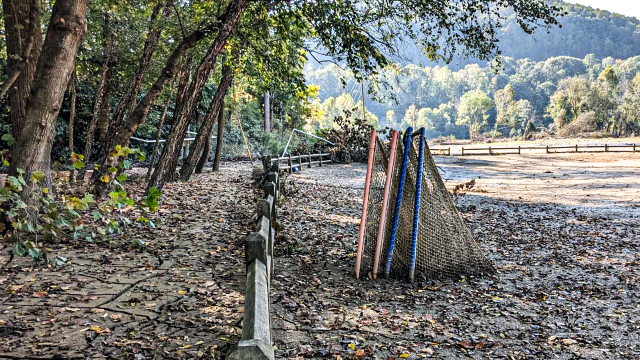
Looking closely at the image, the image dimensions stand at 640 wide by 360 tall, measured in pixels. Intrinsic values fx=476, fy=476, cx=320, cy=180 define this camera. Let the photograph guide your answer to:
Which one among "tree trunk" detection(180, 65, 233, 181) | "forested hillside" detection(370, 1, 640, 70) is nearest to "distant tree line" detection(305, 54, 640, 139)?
"forested hillside" detection(370, 1, 640, 70)

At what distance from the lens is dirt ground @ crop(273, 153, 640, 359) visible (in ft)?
13.1

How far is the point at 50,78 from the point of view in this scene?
5.23 meters

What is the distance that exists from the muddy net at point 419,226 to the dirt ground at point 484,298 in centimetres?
27

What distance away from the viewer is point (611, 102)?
71.9 m

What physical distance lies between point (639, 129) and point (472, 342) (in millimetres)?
77862

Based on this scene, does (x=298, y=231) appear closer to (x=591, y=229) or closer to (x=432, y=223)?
(x=432, y=223)

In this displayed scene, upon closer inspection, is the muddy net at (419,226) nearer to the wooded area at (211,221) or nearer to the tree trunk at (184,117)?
the wooded area at (211,221)

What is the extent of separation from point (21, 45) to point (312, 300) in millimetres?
5019

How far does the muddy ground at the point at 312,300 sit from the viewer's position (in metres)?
3.55

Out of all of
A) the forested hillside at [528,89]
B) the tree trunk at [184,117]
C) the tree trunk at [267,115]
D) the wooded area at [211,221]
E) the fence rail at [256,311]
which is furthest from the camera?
the forested hillside at [528,89]

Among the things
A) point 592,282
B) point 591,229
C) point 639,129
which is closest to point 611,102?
point 639,129

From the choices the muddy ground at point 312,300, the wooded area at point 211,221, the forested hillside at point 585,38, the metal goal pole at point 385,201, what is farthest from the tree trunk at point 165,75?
the forested hillside at point 585,38

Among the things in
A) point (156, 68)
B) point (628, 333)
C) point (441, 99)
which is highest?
point (441, 99)

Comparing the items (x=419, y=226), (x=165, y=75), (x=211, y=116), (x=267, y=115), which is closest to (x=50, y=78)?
(x=165, y=75)
